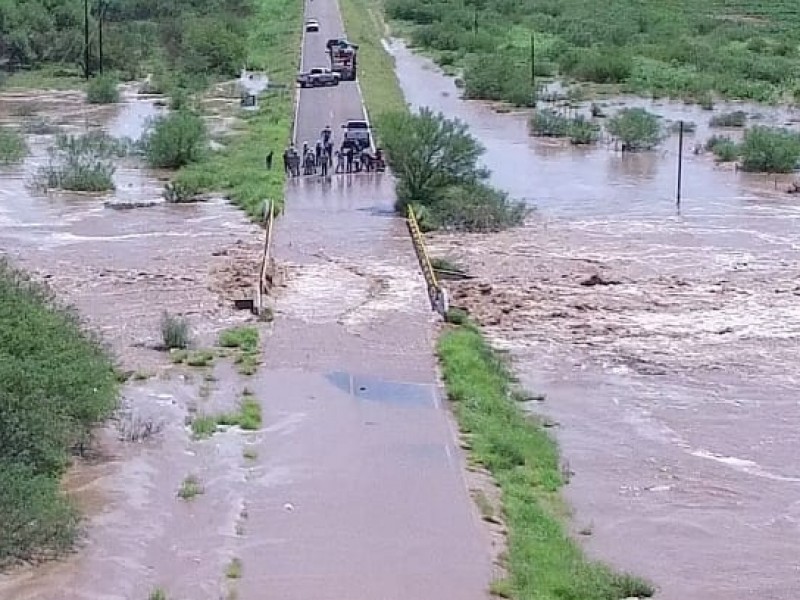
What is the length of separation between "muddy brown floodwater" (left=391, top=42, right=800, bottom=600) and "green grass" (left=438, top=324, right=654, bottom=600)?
424mm

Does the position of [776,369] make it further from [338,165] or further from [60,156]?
[60,156]

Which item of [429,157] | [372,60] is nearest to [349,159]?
[429,157]

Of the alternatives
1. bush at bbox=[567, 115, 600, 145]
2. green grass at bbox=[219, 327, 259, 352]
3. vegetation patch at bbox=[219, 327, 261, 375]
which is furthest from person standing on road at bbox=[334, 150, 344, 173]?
green grass at bbox=[219, 327, 259, 352]

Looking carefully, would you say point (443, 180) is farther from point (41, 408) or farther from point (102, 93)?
point (102, 93)

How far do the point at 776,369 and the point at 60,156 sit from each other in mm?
24464

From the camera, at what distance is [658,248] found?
34.7m

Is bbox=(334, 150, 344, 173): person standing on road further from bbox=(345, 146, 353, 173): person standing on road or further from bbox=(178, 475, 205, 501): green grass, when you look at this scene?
bbox=(178, 475, 205, 501): green grass

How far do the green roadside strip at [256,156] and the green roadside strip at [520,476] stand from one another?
12.8 m

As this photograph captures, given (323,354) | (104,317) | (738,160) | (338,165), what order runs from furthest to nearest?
(738,160)
(338,165)
(104,317)
(323,354)

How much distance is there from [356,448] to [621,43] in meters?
62.8

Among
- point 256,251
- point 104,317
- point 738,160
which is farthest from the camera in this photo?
point 738,160

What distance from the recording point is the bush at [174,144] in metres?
43.8

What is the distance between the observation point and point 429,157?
38.1 meters

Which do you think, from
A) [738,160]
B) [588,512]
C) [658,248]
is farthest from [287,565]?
[738,160]
